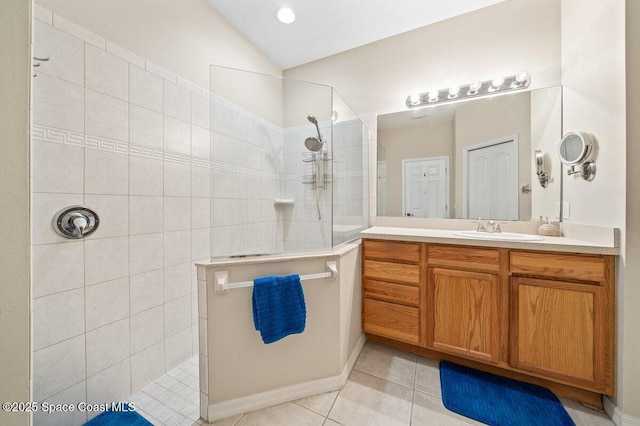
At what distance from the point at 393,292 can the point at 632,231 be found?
1.27 metres

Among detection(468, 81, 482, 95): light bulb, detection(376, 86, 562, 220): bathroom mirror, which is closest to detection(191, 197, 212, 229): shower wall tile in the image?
detection(376, 86, 562, 220): bathroom mirror

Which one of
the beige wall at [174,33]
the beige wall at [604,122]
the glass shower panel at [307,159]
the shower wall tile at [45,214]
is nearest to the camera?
the shower wall tile at [45,214]

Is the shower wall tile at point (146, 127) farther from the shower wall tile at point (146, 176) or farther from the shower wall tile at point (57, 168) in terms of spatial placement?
the shower wall tile at point (57, 168)

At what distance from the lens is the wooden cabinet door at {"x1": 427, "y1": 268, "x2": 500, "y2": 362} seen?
4.92 ft

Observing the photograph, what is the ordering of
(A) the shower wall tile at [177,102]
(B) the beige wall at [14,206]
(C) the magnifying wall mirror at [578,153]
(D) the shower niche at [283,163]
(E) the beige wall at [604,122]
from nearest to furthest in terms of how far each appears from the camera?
(B) the beige wall at [14,206] < (E) the beige wall at [604,122] < (C) the magnifying wall mirror at [578,153] < (A) the shower wall tile at [177,102] < (D) the shower niche at [283,163]

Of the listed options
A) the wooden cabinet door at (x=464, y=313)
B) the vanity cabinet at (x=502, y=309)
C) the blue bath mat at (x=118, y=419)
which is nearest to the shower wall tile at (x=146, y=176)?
the blue bath mat at (x=118, y=419)

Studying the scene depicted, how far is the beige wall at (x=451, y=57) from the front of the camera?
1834 millimetres

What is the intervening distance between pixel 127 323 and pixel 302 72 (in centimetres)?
284

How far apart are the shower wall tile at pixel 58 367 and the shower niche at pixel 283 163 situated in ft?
2.96

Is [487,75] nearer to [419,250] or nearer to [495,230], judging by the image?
[495,230]

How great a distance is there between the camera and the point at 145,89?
1512mm

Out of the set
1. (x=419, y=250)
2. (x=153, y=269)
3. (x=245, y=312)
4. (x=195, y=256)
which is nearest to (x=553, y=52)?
(x=419, y=250)

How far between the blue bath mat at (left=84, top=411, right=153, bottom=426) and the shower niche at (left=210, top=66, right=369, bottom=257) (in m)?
1.01

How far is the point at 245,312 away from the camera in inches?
51.9
